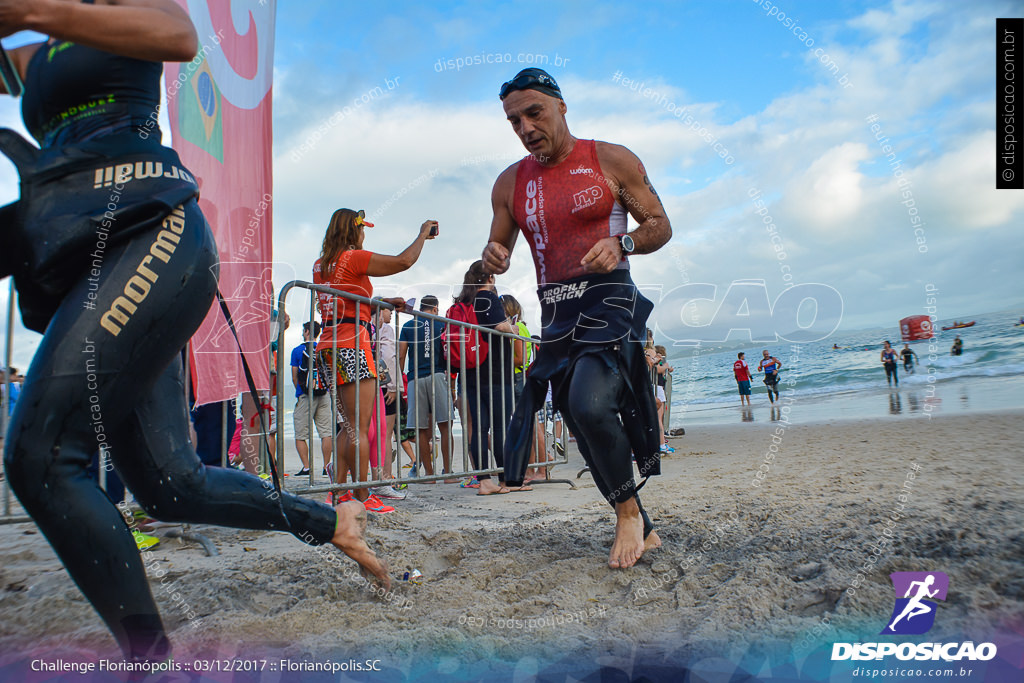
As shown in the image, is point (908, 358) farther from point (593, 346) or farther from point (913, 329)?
point (593, 346)

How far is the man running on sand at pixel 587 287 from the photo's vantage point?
261cm

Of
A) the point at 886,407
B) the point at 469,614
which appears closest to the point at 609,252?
the point at 469,614

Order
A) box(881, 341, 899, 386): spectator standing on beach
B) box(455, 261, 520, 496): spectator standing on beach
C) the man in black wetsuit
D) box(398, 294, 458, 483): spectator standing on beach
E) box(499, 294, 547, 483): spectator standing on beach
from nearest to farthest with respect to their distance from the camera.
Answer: the man in black wetsuit < box(455, 261, 520, 496): spectator standing on beach < box(398, 294, 458, 483): spectator standing on beach < box(499, 294, 547, 483): spectator standing on beach < box(881, 341, 899, 386): spectator standing on beach

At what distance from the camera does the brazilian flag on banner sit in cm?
397

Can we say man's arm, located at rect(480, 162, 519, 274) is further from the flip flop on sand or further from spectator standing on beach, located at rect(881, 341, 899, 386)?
spectator standing on beach, located at rect(881, 341, 899, 386)

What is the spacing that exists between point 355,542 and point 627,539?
3.83 ft

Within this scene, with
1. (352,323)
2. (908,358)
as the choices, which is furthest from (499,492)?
(908,358)

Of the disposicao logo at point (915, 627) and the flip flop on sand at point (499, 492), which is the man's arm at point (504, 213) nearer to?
the disposicao logo at point (915, 627)

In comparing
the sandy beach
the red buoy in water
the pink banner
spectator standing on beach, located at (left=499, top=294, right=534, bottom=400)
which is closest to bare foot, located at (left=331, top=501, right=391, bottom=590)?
the sandy beach

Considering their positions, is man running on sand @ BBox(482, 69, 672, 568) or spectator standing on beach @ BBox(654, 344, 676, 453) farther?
spectator standing on beach @ BBox(654, 344, 676, 453)

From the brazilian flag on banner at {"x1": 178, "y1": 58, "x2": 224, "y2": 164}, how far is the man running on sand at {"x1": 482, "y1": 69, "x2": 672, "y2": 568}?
7.93 feet

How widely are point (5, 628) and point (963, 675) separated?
2.66m

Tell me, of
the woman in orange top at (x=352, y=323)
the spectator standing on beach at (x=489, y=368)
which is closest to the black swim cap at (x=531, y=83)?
the woman in orange top at (x=352, y=323)

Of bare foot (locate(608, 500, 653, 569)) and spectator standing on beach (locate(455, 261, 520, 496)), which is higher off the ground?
spectator standing on beach (locate(455, 261, 520, 496))
